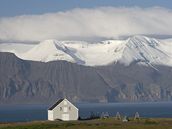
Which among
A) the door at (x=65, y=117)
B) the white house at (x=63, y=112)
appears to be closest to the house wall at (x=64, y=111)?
the white house at (x=63, y=112)

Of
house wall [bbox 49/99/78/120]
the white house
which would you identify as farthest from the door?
house wall [bbox 49/99/78/120]

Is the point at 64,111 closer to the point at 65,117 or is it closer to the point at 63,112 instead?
the point at 63,112

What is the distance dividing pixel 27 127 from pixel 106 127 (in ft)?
51.8

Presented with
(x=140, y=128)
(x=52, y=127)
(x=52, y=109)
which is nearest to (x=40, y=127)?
(x=52, y=127)

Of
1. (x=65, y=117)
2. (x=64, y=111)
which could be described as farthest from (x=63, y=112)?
(x=65, y=117)

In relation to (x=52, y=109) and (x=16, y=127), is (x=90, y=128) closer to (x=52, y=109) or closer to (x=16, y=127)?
(x=16, y=127)

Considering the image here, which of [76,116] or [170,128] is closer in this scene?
[170,128]

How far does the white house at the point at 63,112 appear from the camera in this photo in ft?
538

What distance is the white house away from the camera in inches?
6462

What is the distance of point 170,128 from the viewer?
118 m

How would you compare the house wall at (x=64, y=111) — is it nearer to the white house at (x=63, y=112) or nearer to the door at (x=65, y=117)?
the white house at (x=63, y=112)

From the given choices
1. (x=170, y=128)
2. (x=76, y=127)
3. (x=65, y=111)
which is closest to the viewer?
(x=170, y=128)

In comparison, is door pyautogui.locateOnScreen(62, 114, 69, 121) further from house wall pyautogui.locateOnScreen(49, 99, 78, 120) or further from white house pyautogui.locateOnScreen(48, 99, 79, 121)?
house wall pyautogui.locateOnScreen(49, 99, 78, 120)

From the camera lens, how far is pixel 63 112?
540ft
